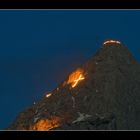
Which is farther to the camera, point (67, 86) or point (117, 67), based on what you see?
point (117, 67)

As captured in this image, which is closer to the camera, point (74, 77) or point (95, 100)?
point (74, 77)

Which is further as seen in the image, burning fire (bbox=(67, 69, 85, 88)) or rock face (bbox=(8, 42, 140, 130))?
burning fire (bbox=(67, 69, 85, 88))

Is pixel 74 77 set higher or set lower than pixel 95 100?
higher

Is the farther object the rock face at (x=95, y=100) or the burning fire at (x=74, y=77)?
the burning fire at (x=74, y=77)

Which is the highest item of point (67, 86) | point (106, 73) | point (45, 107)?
point (106, 73)

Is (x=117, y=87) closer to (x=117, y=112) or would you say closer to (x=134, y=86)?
(x=134, y=86)
